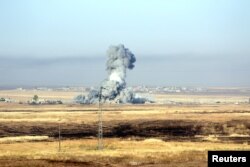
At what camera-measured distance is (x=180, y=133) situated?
10106 centimetres

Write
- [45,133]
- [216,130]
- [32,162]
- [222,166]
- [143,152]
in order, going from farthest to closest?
[216,130]
[45,133]
[143,152]
[32,162]
[222,166]

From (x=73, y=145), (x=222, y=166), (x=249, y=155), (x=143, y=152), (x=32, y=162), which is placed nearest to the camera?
(x=222, y=166)

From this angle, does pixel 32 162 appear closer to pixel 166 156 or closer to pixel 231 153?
pixel 166 156

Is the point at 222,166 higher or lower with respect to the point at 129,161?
higher

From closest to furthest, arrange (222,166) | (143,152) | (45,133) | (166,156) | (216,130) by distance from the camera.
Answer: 1. (222,166)
2. (166,156)
3. (143,152)
4. (45,133)
5. (216,130)

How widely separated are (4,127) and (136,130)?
31177 millimetres

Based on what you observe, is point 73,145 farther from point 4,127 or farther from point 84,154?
point 4,127

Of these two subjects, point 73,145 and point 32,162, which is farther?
point 73,145

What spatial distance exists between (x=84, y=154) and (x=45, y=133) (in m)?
42.0

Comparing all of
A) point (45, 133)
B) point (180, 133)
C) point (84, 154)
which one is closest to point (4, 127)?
point (45, 133)

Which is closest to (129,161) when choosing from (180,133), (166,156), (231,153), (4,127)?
(166,156)

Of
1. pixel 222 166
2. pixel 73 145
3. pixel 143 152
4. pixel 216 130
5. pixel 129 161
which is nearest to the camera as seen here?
pixel 222 166

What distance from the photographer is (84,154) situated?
198 ft

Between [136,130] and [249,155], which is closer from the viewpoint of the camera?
[249,155]
